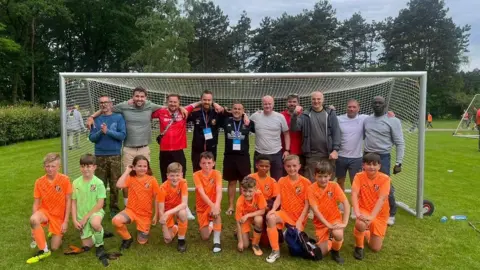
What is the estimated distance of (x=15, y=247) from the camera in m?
4.27

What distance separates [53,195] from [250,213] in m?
2.25

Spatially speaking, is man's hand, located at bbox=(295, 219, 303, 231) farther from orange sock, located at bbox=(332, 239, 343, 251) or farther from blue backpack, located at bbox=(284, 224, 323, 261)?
orange sock, located at bbox=(332, 239, 343, 251)

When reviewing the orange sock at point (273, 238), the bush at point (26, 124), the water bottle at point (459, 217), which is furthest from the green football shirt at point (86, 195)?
the bush at point (26, 124)

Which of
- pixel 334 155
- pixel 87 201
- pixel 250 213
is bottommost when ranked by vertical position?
pixel 250 213

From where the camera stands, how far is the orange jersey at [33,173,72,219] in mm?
4129

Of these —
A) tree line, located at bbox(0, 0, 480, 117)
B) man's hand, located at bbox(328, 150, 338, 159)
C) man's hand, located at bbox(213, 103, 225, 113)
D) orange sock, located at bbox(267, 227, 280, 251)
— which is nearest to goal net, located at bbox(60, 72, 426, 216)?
man's hand, located at bbox(213, 103, 225, 113)

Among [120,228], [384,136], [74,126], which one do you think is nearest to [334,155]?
[384,136]

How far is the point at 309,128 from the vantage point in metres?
5.14

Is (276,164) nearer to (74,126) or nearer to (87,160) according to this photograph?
(87,160)

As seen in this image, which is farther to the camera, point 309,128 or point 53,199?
point 309,128

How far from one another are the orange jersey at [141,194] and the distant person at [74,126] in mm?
2610

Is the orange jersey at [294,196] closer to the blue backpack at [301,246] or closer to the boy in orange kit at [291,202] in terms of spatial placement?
the boy in orange kit at [291,202]

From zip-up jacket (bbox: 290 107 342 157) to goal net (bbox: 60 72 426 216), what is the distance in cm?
64

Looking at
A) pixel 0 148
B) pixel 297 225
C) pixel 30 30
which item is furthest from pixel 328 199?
pixel 30 30
